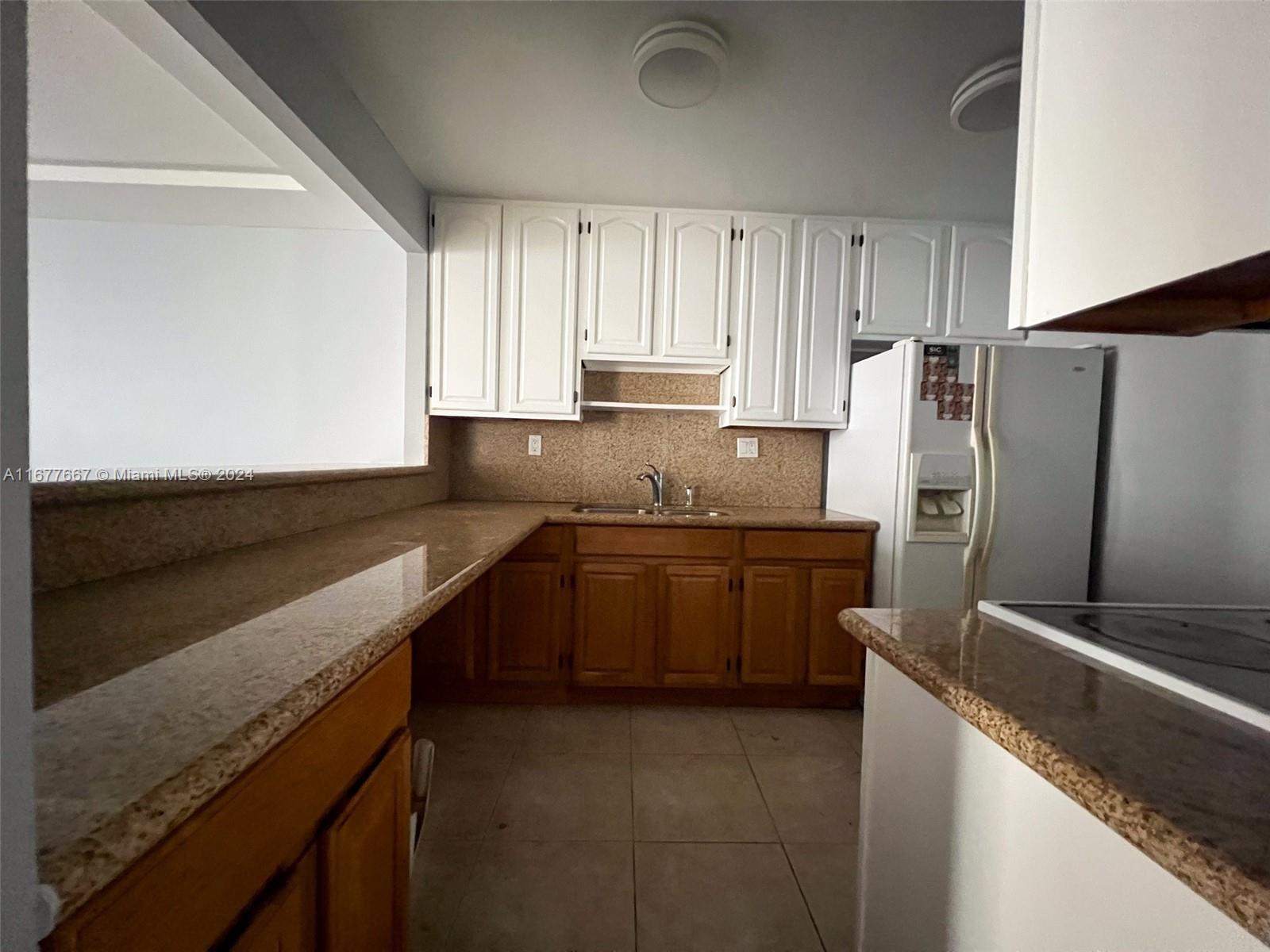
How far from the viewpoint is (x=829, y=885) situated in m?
1.45

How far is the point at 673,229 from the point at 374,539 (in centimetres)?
202

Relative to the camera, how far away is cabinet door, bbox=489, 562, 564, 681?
7.82 feet

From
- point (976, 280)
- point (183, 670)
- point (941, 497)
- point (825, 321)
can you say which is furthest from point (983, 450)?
point (183, 670)

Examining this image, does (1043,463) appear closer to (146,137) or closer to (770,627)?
(770,627)

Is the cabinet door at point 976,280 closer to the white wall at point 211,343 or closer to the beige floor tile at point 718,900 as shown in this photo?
the beige floor tile at point 718,900

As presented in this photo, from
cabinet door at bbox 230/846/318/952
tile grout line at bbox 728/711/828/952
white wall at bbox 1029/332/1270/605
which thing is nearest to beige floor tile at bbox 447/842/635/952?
tile grout line at bbox 728/711/828/952

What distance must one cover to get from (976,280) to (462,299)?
8.56 feet

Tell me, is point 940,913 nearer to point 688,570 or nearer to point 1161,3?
point 1161,3

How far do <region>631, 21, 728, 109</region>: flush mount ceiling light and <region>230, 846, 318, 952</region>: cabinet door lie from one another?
6.45 ft

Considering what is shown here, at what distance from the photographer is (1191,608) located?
898 mm

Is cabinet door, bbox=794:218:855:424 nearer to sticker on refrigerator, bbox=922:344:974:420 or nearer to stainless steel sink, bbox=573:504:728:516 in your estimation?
sticker on refrigerator, bbox=922:344:974:420

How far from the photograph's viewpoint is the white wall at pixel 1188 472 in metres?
1.31

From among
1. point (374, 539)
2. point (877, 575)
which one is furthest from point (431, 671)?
point (877, 575)

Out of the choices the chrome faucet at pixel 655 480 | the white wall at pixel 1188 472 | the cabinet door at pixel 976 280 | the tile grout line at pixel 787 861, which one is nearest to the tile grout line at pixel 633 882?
the tile grout line at pixel 787 861
